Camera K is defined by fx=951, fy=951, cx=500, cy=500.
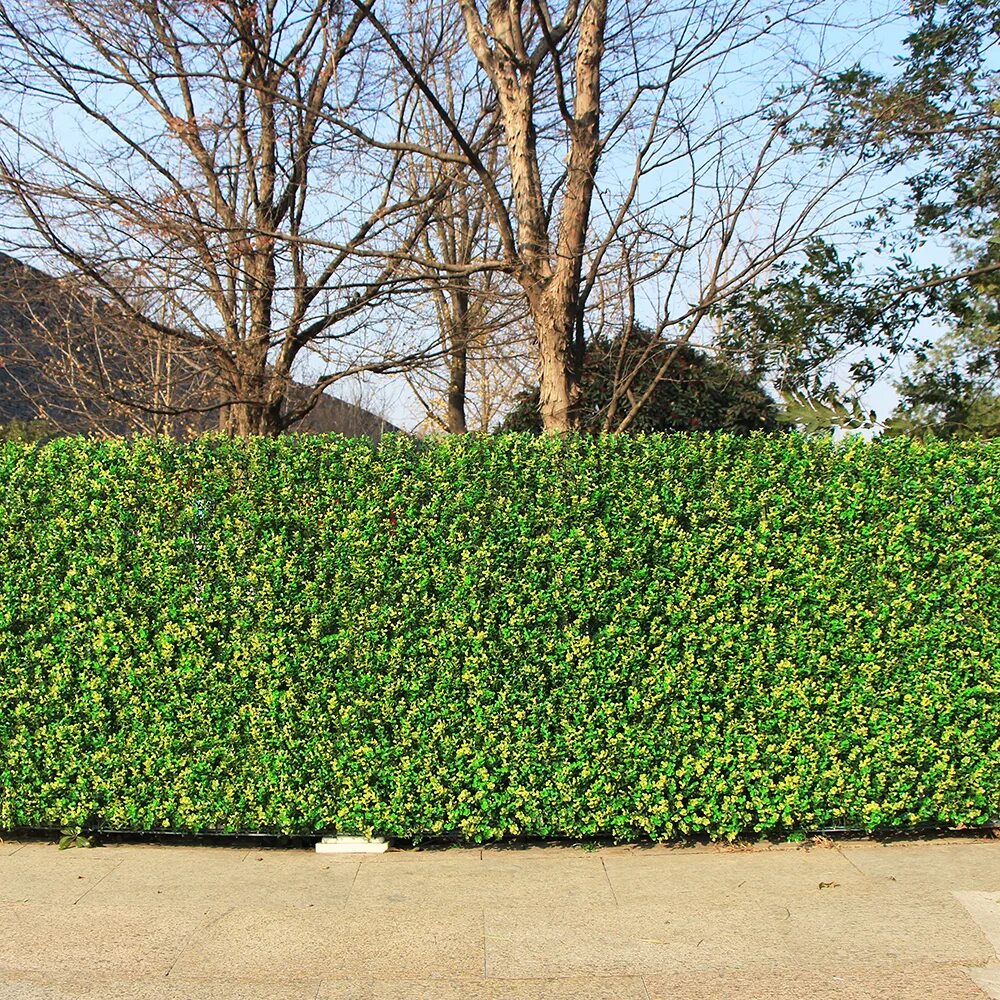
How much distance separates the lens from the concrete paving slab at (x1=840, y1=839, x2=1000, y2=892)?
15.6ft

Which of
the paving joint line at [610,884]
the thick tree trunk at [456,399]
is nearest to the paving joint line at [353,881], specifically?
the paving joint line at [610,884]

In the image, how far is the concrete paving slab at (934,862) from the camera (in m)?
4.76

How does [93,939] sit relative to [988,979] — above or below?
below

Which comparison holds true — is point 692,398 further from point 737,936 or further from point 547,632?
point 737,936

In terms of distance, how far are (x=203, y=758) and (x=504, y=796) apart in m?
1.67

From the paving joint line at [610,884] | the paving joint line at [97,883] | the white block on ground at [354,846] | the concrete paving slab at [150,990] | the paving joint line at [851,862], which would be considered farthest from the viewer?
the white block on ground at [354,846]

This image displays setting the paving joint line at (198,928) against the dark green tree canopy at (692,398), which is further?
the dark green tree canopy at (692,398)

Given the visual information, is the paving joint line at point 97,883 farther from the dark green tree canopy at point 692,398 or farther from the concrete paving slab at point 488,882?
the dark green tree canopy at point 692,398

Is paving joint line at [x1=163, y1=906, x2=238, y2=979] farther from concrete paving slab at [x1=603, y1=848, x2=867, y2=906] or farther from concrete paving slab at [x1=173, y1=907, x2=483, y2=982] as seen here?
concrete paving slab at [x1=603, y1=848, x2=867, y2=906]

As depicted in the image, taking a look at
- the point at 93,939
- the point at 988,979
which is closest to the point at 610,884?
the point at 988,979

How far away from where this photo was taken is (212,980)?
3873mm

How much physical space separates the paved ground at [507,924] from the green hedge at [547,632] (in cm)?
28

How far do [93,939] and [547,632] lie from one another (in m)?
2.58

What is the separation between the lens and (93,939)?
424 cm
